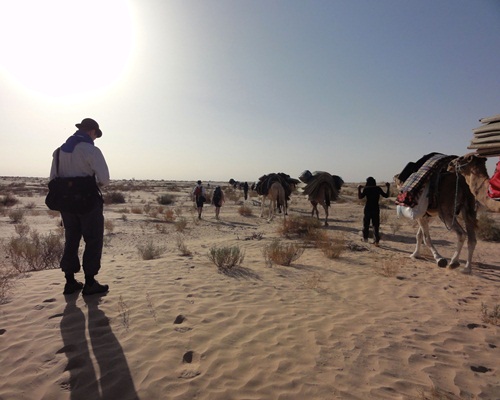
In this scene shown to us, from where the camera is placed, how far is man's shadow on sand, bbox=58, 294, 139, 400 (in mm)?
2598

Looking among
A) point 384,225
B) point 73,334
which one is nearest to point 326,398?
point 73,334

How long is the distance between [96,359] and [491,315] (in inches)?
194

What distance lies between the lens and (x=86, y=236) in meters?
4.21

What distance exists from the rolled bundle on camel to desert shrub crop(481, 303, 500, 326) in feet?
7.41

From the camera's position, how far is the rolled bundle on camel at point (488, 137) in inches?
122

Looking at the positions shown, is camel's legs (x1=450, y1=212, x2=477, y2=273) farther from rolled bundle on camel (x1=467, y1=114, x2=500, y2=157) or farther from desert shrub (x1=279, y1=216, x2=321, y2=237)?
desert shrub (x1=279, y1=216, x2=321, y2=237)

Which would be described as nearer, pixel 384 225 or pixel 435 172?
pixel 435 172

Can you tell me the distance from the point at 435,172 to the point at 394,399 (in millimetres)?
5224

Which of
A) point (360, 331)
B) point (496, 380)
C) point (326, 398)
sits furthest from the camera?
point (360, 331)

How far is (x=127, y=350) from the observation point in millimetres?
3203

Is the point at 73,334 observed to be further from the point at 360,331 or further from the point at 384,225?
the point at 384,225

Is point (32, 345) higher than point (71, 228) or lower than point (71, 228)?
lower

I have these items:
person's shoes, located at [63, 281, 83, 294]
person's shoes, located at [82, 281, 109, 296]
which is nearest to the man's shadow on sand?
person's shoes, located at [82, 281, 109, 296]

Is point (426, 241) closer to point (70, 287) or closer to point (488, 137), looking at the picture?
point (488, 137)
